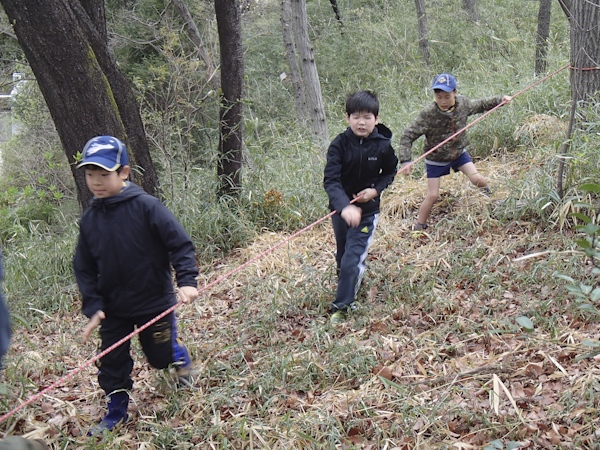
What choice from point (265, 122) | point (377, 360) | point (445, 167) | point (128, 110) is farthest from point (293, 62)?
point (377, 360)

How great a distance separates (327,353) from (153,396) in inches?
47.3

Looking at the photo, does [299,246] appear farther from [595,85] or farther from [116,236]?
[595,85]

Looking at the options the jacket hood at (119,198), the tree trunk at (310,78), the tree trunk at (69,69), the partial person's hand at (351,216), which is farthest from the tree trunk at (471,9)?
the jacket hood at (119,198)

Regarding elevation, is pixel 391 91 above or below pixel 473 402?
above

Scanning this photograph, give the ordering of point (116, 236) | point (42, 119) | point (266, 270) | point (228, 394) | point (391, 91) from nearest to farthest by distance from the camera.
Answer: point (116, 236), point (228, 394), point (266, 270), point (391, 91), point (42, 119)

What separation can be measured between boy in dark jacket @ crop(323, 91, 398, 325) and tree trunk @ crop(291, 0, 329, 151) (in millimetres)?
4011

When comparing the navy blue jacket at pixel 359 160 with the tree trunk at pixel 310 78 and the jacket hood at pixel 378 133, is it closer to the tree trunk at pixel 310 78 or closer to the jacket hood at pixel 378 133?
the jacket hood at pixel 378 133

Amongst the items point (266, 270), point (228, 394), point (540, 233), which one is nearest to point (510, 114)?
point (540, 233)

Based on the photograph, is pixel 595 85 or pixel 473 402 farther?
pixel 595 85

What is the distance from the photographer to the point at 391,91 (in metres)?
9.69

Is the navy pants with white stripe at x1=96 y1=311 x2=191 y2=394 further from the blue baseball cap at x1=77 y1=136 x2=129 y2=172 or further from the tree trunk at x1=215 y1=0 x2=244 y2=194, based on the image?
the tree trunk at x1=215 y1=0 x2=244 y2=194

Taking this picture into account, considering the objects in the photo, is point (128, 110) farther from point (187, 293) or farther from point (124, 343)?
point (187, 293)

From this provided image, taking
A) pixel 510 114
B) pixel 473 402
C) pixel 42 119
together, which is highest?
pixel 42 119

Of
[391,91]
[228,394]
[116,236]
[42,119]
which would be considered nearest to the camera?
[116,236]
